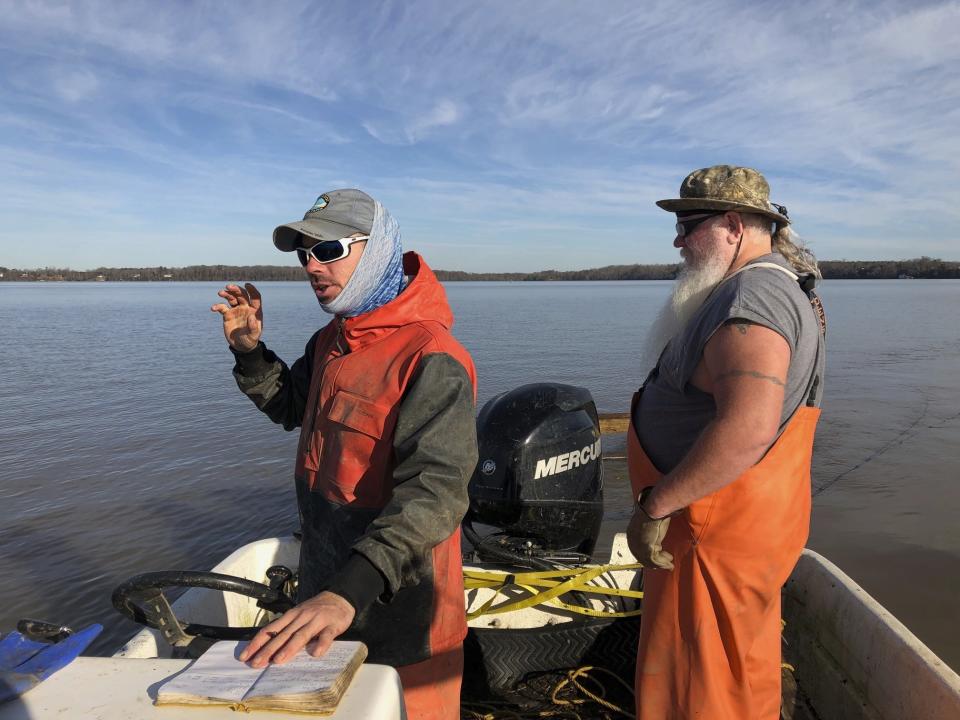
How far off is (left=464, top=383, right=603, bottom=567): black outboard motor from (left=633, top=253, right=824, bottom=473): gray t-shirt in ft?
4.64

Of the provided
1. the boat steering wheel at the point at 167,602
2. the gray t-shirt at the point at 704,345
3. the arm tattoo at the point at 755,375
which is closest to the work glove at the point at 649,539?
the gray t-shirt at the point at 704,345

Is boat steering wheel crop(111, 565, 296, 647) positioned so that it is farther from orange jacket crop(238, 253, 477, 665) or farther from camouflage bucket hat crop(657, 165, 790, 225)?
camouflage bucket hat crop(657, 165, 790, 225)

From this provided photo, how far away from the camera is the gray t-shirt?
1904 millimetres

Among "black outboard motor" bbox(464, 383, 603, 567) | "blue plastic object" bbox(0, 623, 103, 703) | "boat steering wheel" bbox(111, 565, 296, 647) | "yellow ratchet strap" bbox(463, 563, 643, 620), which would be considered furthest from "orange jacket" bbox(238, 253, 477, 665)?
Answer: "black outboard motor" bbox(464, 383, 603, 567)

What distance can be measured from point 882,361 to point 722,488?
19584mm

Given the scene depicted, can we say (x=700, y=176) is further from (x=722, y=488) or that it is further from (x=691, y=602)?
(x=691, y=602)

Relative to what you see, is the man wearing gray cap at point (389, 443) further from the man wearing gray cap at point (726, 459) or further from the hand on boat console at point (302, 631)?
the man wearing gray cap at point (726, 459)

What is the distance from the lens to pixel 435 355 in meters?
1.85

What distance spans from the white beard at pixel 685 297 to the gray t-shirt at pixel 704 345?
96 mm

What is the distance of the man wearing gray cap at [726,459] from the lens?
74.0 inches

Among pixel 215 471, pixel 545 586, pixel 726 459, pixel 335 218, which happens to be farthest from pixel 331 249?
pixel 215 471

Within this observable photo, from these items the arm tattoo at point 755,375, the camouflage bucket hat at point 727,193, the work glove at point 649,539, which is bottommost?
the work glove at point 649,539

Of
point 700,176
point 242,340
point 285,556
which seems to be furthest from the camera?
point 285,556

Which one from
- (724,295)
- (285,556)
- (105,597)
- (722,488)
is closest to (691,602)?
(722,488)
